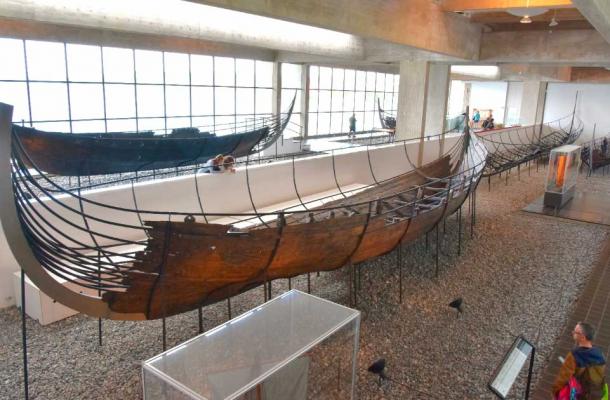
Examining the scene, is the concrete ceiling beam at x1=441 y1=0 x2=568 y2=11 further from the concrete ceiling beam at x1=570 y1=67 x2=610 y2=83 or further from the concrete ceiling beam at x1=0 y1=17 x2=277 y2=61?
the concrete ceiling beam at x1=570 y1=67 x2=610 y2=83

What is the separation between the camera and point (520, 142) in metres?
17.5

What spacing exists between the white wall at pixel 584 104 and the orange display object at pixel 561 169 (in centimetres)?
1590

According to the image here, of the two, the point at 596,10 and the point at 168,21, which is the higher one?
the point at 168,21

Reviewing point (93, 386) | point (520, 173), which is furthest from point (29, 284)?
point (520, 173)

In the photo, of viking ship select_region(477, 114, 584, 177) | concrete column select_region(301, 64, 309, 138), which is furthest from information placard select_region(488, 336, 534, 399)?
concrete column select_region(301, 64, 309, 138)

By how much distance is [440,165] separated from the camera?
833 cm

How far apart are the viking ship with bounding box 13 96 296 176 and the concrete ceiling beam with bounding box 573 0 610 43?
576 centimetres

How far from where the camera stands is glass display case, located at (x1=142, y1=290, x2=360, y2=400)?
7.53 ft

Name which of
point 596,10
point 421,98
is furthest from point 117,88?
point 596,10

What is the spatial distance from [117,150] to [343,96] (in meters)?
16.1

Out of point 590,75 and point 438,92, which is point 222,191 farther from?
point 590,75

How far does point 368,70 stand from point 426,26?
14.0 metres

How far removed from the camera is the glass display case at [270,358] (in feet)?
7.53

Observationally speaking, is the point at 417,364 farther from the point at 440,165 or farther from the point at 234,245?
the point at 440,165
